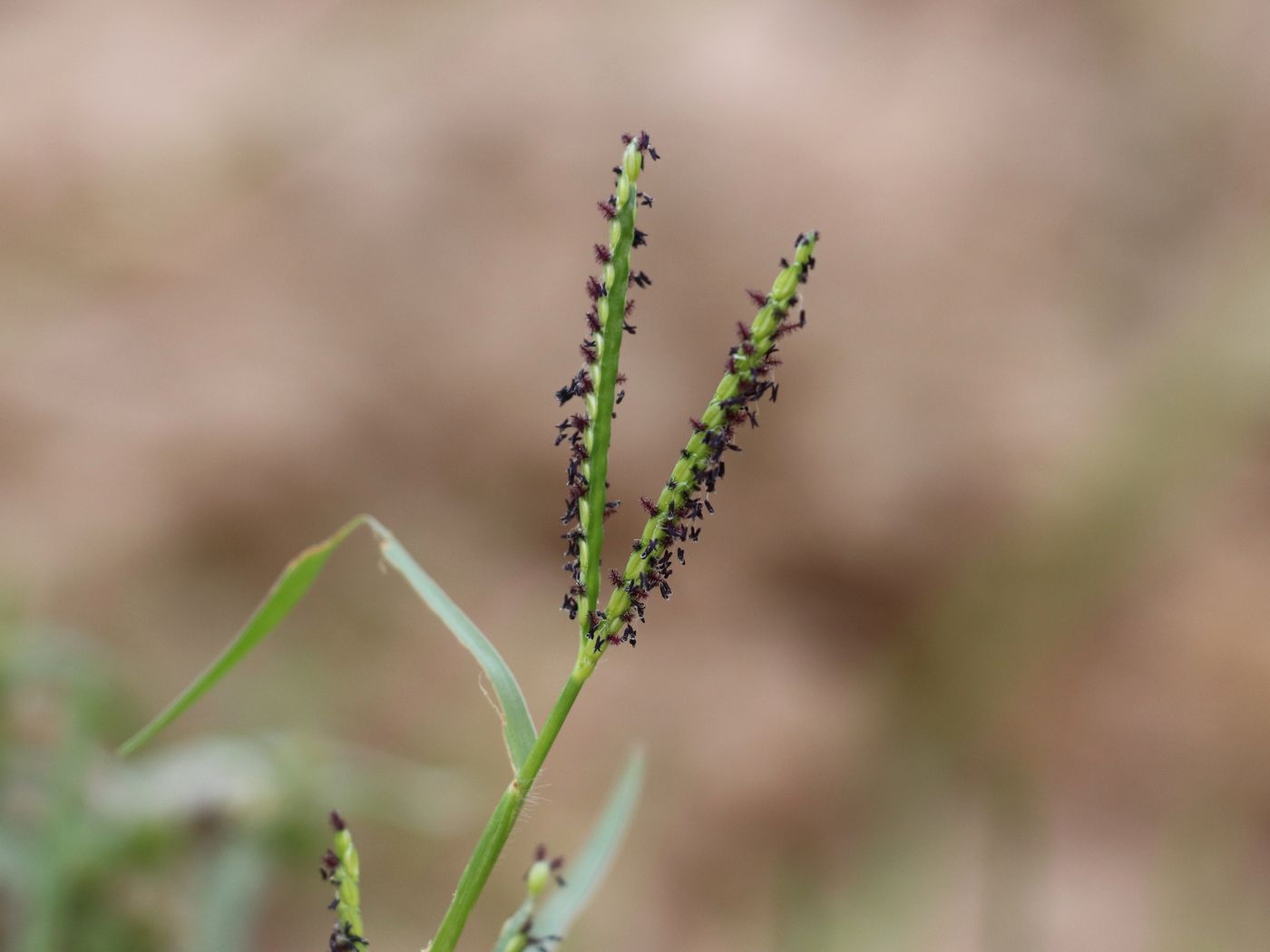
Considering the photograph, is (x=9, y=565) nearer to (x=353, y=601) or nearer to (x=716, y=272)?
(x=353, y=601)

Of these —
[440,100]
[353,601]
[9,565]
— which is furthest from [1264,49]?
[9,565]

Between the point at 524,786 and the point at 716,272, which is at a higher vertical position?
the point at 716,272

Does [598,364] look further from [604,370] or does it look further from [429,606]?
[429,606]

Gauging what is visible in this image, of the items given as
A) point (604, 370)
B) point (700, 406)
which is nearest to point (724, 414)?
point (604, 370)

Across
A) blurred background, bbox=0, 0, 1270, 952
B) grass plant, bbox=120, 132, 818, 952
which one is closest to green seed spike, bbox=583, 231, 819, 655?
grass plant, bbox=120, 132, 818, 952

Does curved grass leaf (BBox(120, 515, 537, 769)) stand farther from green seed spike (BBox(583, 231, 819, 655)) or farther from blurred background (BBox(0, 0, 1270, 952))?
blurred background (BBox(0, 0, 1270, 952))

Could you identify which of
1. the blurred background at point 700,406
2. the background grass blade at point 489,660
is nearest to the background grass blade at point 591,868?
the background grass blade at point 489,660
